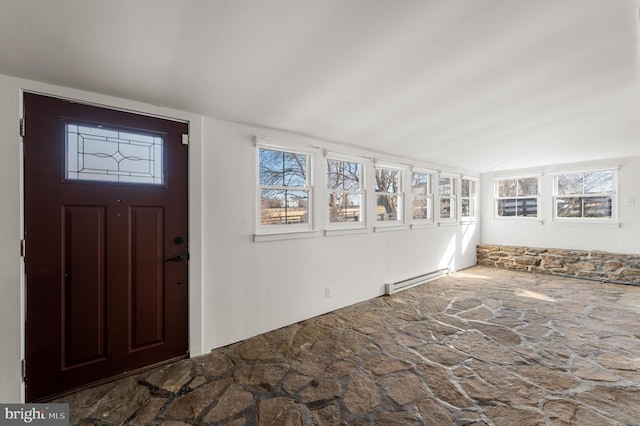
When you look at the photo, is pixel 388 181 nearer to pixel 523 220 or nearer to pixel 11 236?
pixel 523 220

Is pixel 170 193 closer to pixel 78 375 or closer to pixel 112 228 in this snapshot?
pixel 112 228

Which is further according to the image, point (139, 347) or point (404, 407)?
point (139, 347)

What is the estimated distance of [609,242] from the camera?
5.16 m

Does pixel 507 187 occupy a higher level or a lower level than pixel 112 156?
higher

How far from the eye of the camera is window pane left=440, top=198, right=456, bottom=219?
561 centimetres

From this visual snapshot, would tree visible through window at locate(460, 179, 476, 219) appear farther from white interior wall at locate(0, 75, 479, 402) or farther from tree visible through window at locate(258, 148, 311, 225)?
tree visible through window at locate(258, 148, 311, 225)

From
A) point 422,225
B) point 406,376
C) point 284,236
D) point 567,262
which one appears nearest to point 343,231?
point 284,236

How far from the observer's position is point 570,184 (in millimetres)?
5645

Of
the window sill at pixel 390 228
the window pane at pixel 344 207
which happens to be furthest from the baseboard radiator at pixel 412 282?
the window pane at pixel 344 207

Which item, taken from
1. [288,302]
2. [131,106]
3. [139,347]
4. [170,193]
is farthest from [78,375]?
[131,106]

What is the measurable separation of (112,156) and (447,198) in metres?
5.71

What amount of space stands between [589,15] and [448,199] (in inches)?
161

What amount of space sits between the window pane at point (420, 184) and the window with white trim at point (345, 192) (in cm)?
141

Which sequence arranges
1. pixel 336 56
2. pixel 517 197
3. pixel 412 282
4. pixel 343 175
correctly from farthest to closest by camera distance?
pixel 517 197 < pixel 412 282 < pixel 343 175 < pixel 336 56
